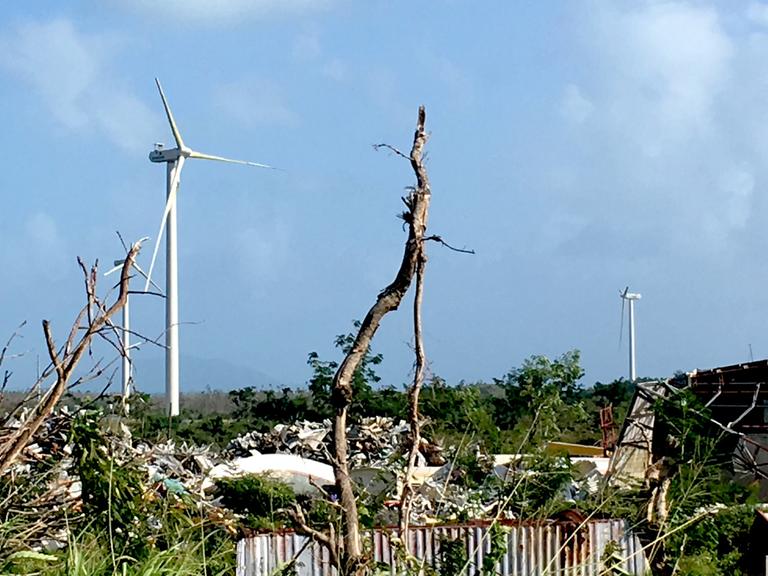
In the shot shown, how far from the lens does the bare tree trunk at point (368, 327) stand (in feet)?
16.6

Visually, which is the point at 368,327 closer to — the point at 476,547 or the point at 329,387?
the point at 476,547

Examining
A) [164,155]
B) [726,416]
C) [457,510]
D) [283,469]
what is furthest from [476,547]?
[164,155]

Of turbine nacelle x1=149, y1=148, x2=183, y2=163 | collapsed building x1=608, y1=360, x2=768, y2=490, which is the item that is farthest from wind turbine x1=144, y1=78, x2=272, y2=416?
collapsed building x1=608, y1=360, x2=768, y2=490

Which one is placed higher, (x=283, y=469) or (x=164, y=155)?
(x=164, y=155)

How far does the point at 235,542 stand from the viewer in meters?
7.65

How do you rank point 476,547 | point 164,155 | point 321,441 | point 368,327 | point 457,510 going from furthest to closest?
point 164,155, point 321,441, point 457,510, point 476,547, point 368,327

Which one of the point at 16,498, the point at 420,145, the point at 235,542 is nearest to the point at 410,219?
the point at 420,145

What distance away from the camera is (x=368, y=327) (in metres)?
5.16

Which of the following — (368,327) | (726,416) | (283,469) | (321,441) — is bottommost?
(283,469)

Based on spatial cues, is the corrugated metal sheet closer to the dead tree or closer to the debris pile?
the dead tree

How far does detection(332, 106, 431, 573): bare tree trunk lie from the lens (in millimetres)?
5074

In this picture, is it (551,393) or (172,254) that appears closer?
(551,393)

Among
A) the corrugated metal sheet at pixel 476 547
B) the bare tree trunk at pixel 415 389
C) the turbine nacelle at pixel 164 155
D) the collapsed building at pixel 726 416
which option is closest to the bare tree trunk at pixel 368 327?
the bare tree trunk at pixel 415 389

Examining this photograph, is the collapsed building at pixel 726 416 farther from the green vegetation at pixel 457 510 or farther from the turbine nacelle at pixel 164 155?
the turbine nacelle at pixel 164 155
